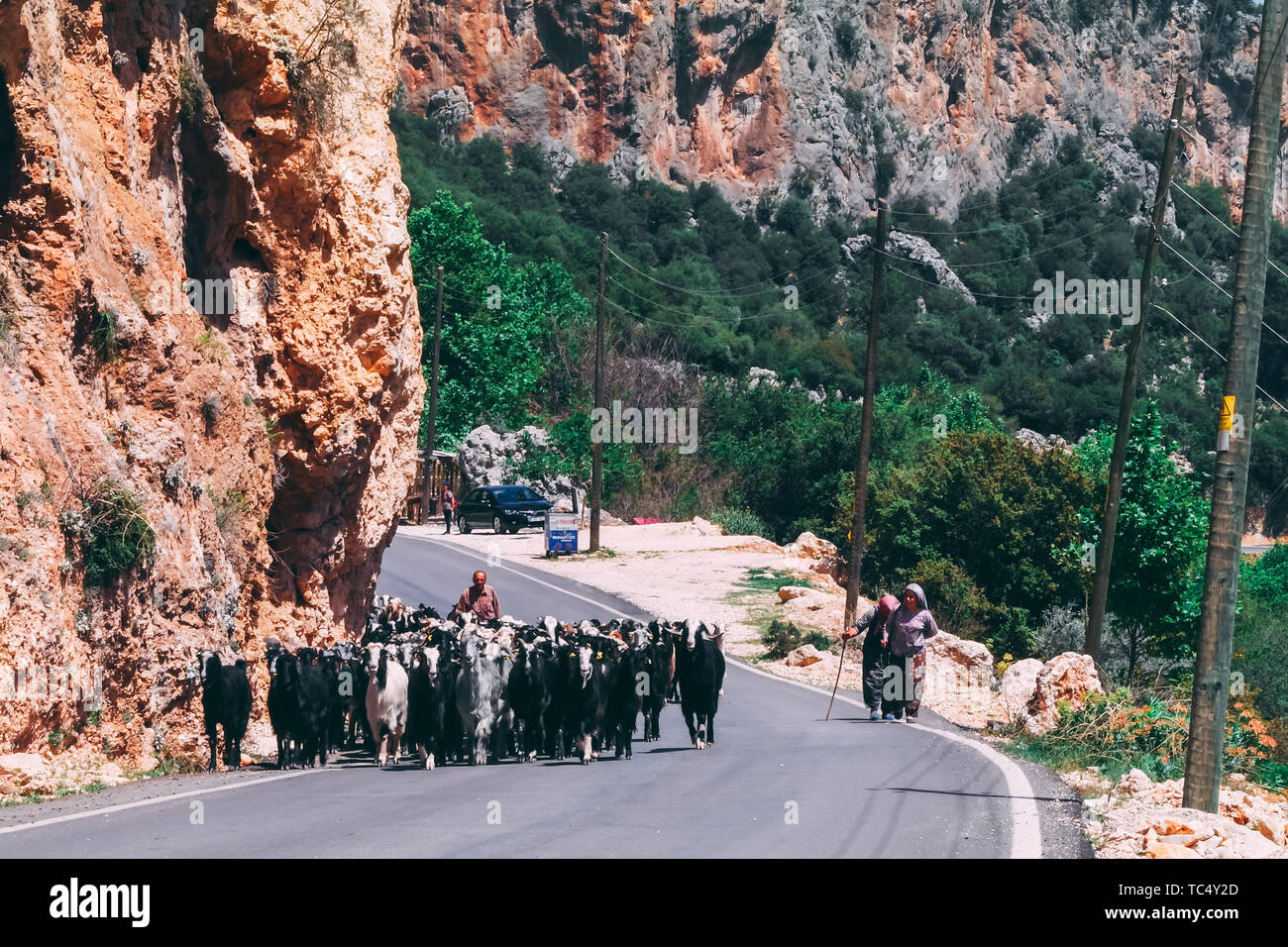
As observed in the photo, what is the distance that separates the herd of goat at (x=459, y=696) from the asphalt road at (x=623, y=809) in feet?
1.63

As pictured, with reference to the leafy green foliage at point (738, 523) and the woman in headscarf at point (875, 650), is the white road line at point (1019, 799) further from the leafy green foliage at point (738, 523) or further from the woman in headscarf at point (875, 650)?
the leafy green foliage at point (738, 523)

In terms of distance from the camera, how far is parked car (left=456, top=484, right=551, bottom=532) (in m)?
58.4

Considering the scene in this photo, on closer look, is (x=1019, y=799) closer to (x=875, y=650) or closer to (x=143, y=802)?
(x=143, y=802)

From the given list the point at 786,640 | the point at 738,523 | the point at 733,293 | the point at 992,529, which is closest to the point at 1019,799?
the point at 786,640

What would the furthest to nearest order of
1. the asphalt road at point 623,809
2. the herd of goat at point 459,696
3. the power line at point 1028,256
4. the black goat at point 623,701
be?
the power line at point 1028,256, the black goat at point 623,701, the herd of goat at point 459,696, the asphalt road at point 623,809

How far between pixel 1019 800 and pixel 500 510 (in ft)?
148

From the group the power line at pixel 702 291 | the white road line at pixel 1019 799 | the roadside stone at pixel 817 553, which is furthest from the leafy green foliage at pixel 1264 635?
the power line at pixel 702 291

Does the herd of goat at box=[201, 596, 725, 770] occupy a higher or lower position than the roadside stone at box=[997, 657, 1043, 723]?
higher

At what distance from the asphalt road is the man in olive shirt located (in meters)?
4.27

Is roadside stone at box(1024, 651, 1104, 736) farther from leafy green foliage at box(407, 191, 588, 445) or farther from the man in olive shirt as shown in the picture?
leafy green foliage at box(407, 191, 588, 445)

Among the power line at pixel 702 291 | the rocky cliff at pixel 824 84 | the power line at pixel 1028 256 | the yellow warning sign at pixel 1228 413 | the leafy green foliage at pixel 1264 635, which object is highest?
the rocky cliff at pixel 824 84

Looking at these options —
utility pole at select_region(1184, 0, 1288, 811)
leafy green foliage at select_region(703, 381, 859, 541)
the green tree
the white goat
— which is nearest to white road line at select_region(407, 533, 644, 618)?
the green tree

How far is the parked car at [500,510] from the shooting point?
5841 centimetres

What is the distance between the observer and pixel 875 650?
2295 centimetres
